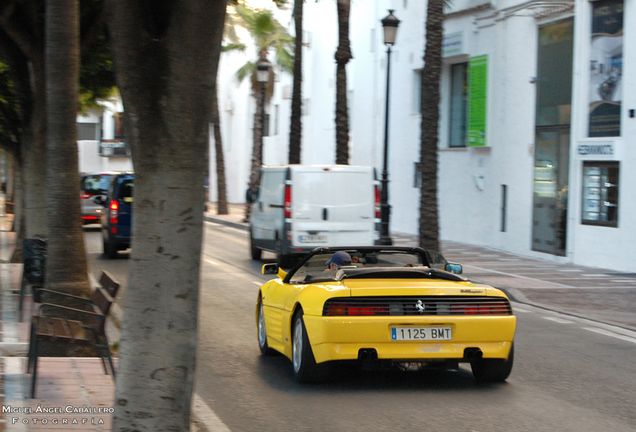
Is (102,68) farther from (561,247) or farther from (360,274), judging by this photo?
(360,274)

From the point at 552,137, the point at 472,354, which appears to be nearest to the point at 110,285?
the point at 472,354

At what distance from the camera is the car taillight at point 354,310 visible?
22.7 ft

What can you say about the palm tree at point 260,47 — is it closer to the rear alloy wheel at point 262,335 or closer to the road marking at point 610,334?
the road marking at point 610,334

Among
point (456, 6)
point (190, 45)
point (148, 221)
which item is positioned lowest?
point (148, 221)

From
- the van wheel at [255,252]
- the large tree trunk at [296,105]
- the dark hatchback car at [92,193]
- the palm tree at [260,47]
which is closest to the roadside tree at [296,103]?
the large tree trunk at [296,105]

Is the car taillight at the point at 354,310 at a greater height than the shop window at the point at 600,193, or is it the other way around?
the shop window at the point at 600,193

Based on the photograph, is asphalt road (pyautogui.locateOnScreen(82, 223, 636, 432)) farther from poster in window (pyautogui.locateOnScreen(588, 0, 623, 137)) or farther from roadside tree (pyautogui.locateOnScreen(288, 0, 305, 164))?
roadside tree (pyautogui.locateOnScreen(288, 0, 305, 164))

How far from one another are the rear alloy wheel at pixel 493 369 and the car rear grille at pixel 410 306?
1.79 ft

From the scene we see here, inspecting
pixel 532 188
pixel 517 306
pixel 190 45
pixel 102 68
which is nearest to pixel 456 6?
pixel 532 188

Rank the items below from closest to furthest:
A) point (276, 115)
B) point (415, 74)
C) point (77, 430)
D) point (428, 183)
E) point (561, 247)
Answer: point (77, 430)
point (428, 183)
point (561, 247)
point (415, 74)
point (276, 115)

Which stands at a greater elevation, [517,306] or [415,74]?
[415,74]

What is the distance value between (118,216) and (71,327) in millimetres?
12475

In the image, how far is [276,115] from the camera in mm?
49469

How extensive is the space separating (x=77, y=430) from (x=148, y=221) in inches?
65.3
